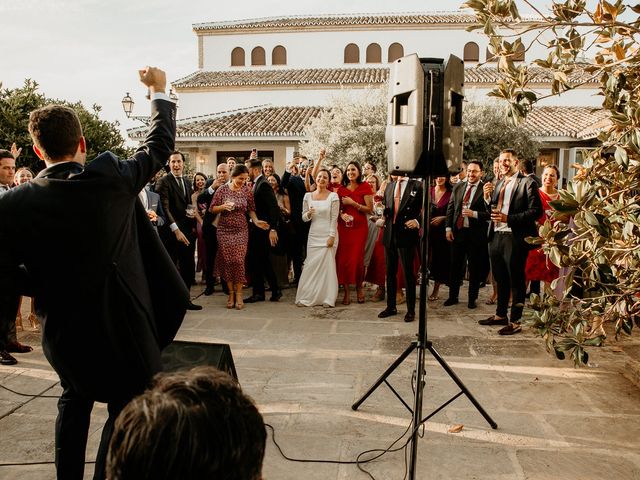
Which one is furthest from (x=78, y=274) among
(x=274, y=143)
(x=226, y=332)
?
(x=274, y=143)

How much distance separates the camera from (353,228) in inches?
314

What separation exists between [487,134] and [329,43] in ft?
52.4

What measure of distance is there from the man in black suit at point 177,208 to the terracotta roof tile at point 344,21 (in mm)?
28665

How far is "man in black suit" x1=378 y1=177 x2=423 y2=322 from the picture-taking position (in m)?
6.75

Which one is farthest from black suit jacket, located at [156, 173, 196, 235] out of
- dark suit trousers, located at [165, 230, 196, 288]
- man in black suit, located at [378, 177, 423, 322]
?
man in black suit, located at [378, 177, 423, 322]

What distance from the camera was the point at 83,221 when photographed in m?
2.29

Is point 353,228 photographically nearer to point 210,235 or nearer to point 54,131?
point 210,235

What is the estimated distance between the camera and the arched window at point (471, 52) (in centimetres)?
3328

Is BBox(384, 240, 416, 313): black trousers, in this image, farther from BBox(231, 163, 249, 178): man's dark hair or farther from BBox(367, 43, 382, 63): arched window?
BBox(367, 43, 382, 63): arched window

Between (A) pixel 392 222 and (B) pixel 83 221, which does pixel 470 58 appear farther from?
(B) pixel 83 221

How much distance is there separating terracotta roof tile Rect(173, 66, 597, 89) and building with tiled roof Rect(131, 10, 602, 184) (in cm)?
6

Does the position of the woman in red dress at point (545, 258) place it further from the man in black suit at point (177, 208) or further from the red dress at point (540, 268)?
the man in black suit at point (177, 208)

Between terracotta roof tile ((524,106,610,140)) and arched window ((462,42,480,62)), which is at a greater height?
arched window ((462,42,480,62))

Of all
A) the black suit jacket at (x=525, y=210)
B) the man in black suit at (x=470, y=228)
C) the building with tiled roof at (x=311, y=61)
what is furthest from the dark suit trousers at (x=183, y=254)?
the building with tiled roof at (x=311, y=61)
